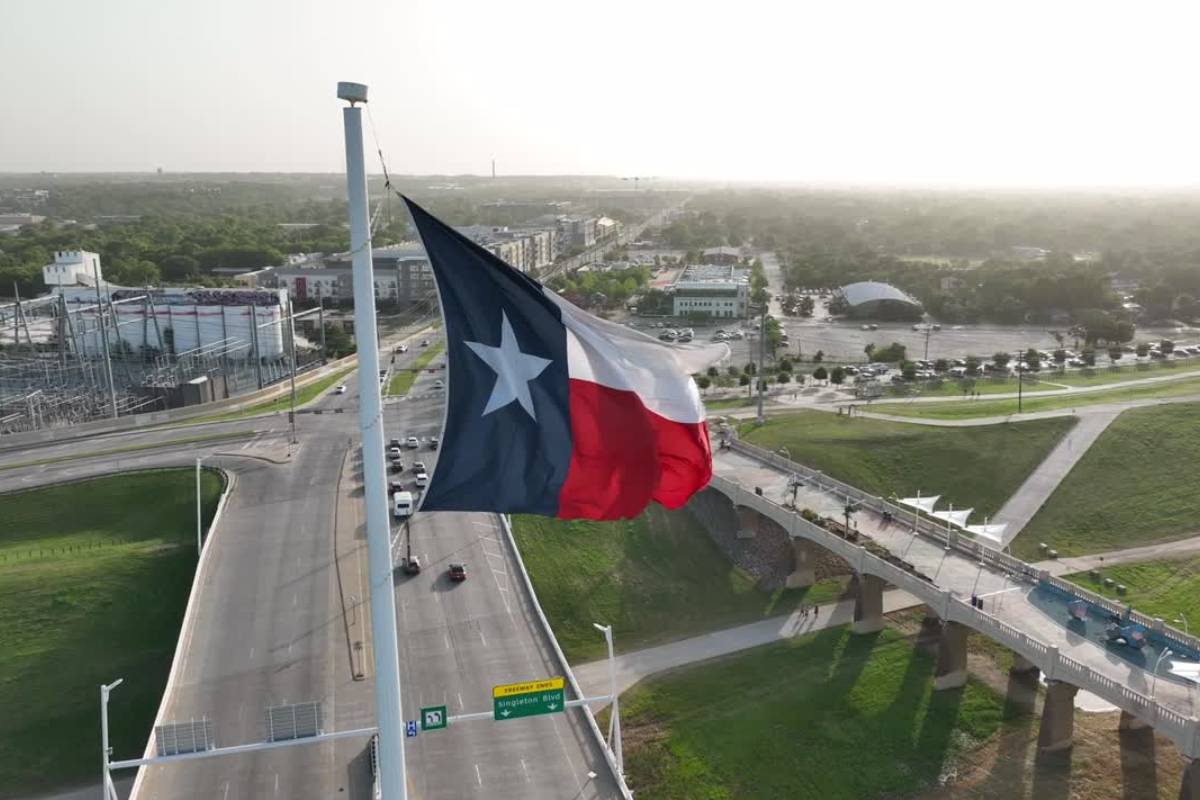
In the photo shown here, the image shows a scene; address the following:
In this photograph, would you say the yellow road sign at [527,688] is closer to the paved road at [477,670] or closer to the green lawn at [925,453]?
the paved road at [477,670]

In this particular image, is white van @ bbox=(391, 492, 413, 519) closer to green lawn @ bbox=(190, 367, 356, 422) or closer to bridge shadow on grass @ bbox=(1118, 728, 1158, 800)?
green lawn @ bbox=(190, 367, 356, 422)

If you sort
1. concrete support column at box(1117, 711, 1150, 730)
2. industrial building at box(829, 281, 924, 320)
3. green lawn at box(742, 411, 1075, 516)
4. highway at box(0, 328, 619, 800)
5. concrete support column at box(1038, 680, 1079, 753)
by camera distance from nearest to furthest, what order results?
highway at box(0, 328, 619, 800) < concrete support column at box(1038, 680, 1079, 753) < concrete support column at box(1117, 711, 1150, 730) < green lawn at box(742, 411, 1075, 516) < industrial building at box(829, 281, 924, 320)

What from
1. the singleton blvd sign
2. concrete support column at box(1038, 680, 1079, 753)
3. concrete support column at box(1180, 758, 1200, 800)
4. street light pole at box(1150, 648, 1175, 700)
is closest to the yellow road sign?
the singleton blvd sign

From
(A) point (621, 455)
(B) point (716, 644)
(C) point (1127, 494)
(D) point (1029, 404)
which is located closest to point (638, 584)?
(B) point (716, 644)

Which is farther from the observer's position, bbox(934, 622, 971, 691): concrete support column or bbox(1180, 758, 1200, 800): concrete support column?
bbox(934, 622, 971, 691): concrete support column

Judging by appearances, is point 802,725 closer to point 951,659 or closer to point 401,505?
point 951,659

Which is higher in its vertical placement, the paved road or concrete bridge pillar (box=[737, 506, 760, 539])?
the paved road

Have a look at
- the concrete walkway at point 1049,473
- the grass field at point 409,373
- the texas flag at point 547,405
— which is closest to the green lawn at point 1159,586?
the concrete walkway at point 1049,473
